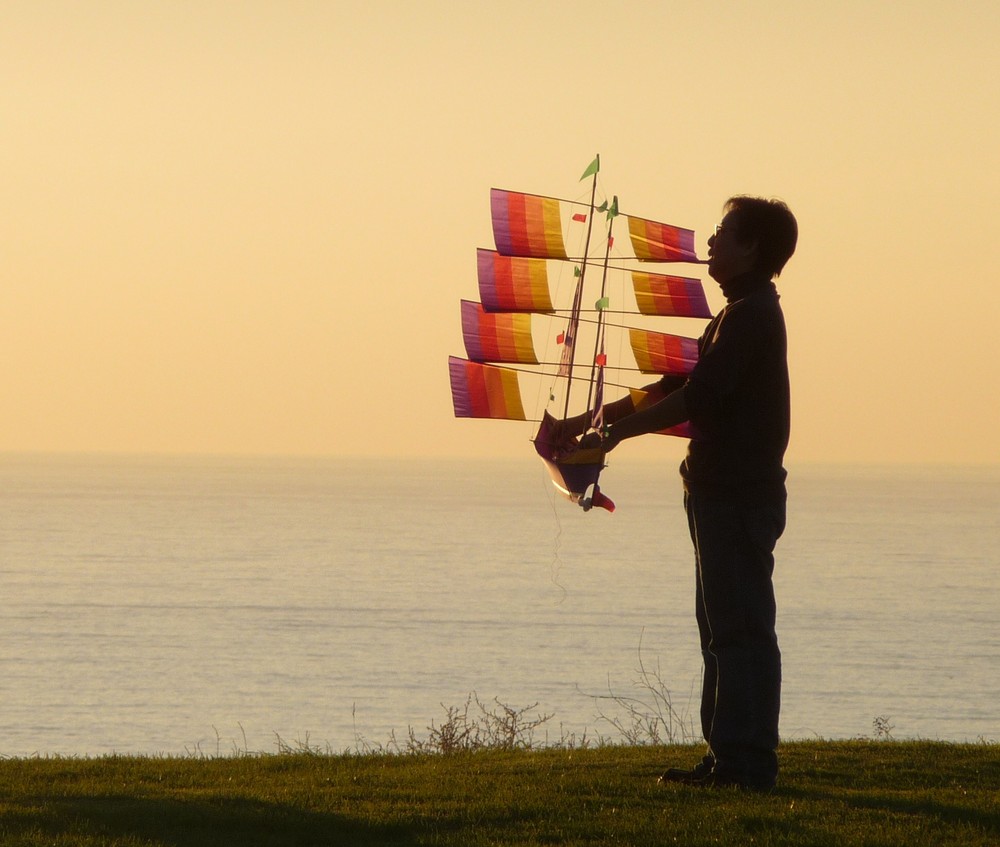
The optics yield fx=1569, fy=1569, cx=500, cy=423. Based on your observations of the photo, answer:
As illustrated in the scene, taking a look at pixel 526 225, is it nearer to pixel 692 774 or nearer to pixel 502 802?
pixel 692 774

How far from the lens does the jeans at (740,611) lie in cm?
651

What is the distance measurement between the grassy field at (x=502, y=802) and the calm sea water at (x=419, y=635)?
10762 mm

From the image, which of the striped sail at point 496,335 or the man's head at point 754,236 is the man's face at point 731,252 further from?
the striped sail at point 496,335

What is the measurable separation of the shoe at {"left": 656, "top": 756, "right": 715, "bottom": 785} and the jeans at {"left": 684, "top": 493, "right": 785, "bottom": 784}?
0.25m

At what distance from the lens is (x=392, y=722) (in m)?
37.7

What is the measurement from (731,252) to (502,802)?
2.52m

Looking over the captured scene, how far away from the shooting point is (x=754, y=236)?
6668mm

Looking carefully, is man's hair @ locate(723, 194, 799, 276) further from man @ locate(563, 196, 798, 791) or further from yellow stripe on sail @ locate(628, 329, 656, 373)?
yellow stripe on sail @ locate(628, 329, 656, 373)

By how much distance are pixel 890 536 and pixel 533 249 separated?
126 metres

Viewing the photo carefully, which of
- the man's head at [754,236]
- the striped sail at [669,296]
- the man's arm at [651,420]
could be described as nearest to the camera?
the man's arm at [651,420]

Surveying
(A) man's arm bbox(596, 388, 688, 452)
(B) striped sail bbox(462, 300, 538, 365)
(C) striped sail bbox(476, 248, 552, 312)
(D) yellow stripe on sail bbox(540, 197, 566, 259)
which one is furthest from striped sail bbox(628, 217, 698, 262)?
(A) man's arm bbox(596, 388, 688, 452)

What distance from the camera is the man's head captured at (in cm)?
665

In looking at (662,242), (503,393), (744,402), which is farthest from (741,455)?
(662,242)

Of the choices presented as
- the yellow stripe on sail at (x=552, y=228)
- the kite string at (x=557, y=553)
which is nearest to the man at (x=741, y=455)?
the kite string at (x=557, y=553)
